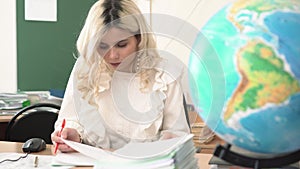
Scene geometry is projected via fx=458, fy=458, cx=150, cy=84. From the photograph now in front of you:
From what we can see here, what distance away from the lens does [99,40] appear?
4.55 ft

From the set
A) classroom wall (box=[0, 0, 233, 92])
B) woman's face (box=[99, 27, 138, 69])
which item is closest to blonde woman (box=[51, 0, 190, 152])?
woman's face (box=[99, 27, 138, 69])

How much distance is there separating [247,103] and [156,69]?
2.42 ft

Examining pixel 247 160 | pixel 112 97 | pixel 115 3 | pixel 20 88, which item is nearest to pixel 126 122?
pixel 112 97

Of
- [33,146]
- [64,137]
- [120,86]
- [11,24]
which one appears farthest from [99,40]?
[11,24]

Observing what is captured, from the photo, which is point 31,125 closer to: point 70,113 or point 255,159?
point 70,113

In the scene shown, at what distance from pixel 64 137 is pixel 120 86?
26cm

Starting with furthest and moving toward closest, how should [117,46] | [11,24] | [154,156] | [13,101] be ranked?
[11,24] < [13,101] < [117,46] < [154,156]

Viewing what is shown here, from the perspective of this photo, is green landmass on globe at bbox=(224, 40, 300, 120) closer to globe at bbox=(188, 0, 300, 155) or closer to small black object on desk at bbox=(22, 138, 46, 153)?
globe at bbox=(188, 0, 300, 155)

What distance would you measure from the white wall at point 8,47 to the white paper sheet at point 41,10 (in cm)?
10

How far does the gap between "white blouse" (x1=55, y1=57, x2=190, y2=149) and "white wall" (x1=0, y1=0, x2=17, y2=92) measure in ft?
5.41

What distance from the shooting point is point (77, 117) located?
1.69 metres

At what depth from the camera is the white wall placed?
322 cm

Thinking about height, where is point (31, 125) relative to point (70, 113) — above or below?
below

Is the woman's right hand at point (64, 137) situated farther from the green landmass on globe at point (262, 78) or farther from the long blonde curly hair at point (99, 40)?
the green landmass on globe at point (262, 78)
